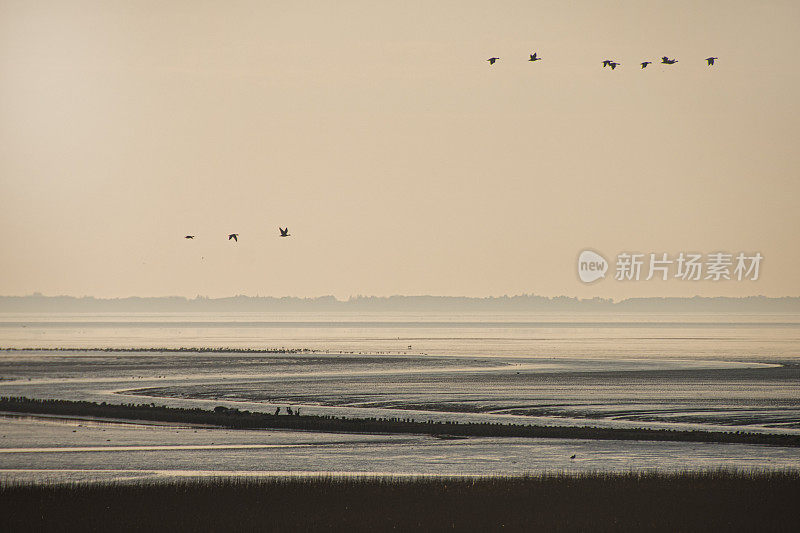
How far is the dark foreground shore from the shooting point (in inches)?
1122

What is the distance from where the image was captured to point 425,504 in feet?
102

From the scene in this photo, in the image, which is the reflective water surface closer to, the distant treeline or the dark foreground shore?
the distant treeline

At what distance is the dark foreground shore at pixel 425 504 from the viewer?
28500 millimetres

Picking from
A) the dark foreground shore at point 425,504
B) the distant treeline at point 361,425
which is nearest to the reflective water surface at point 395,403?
the distant treeline at point 361,425

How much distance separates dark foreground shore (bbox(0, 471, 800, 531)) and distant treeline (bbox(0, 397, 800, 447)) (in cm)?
1109

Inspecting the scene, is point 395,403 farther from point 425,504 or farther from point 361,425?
point 425,504

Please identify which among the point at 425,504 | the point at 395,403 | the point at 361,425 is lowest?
the point at 425,504

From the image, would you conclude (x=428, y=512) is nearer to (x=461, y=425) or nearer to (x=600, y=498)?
(x=600, y=498)

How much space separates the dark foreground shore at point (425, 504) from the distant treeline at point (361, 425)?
11.1m

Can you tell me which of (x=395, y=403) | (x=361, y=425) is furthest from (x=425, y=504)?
(x=395, y=403)

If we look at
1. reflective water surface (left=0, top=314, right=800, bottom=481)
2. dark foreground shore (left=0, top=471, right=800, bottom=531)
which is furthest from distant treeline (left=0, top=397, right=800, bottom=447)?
dark foreground shore (left=0, top=471, right=800, bottom=531)

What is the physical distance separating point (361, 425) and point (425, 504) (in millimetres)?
19747

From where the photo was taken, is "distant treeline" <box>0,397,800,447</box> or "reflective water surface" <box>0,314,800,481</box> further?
"distant treeline" <box>0,397,800,447</box>

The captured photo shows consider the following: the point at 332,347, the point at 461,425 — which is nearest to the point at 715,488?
the point at 461,425
